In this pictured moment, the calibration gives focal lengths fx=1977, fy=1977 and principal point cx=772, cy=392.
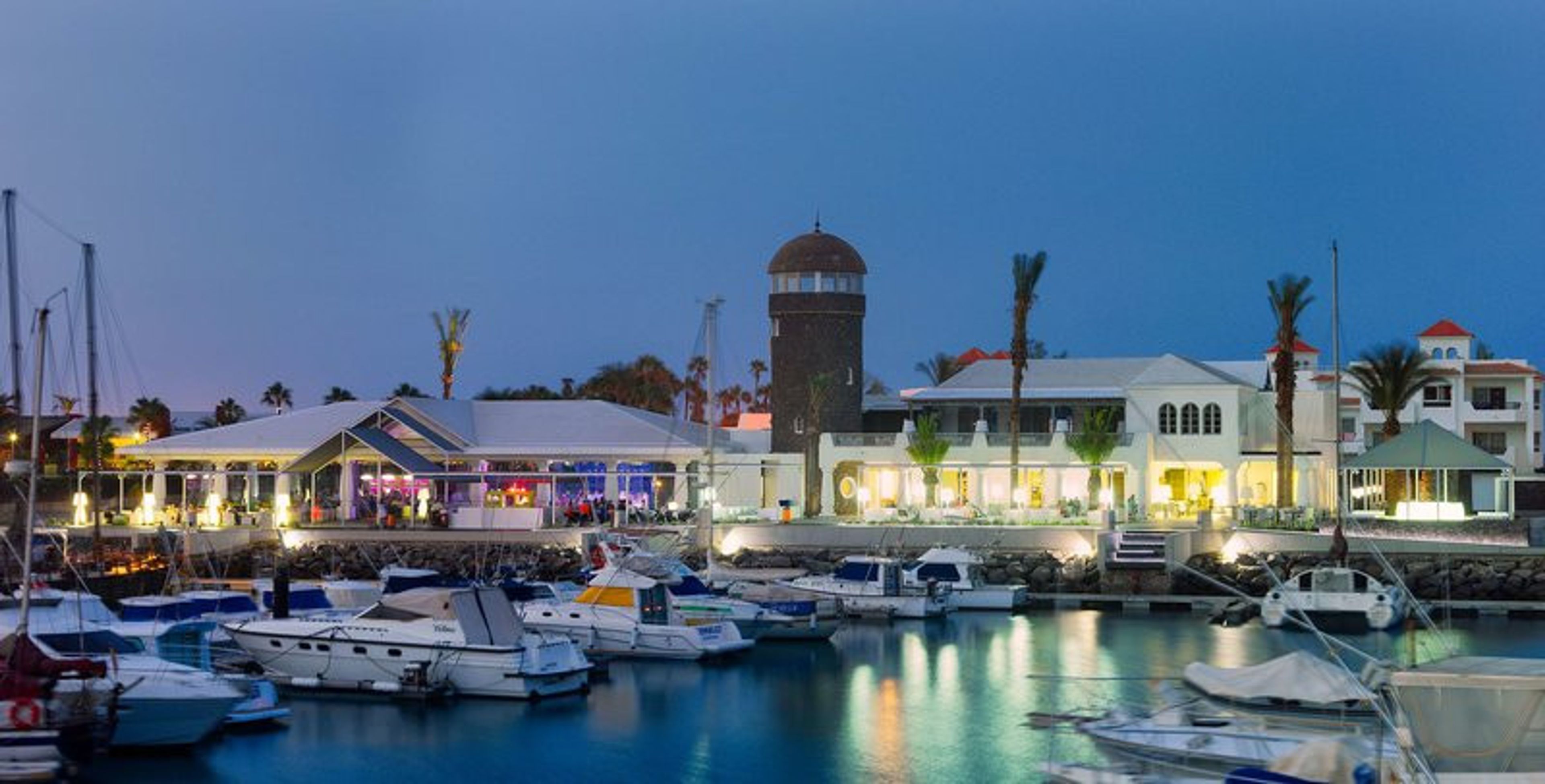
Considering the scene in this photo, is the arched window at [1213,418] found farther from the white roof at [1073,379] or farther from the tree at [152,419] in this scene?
the tree at [152,419]

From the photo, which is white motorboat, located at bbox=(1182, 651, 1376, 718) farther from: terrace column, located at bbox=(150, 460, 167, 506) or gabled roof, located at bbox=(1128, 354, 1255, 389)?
terrace column, located at bbox=(150, 460, 167, 506)

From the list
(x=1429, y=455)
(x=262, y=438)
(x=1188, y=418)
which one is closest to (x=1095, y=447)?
(x=1188, y=418)

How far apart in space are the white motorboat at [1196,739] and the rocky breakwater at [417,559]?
34.0 m

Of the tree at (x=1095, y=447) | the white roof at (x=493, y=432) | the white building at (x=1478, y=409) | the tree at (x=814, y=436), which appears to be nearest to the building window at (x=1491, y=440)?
the white building at (x=1478, y=409)

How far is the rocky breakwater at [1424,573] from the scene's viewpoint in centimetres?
5481

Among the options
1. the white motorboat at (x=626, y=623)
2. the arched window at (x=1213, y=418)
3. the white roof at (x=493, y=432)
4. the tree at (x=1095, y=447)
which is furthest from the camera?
the white roof at (x=493, y=432)

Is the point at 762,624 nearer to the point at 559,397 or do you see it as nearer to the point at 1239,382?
the point at 1239,382

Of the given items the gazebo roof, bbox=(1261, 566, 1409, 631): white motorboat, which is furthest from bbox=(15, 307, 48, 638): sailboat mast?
the gazebo roof

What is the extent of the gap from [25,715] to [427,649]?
1005 centimetres

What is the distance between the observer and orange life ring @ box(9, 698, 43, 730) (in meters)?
28.8

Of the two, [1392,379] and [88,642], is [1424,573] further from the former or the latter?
[88,642]

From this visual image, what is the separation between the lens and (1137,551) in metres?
58.8

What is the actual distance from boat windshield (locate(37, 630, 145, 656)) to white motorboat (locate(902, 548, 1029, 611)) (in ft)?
83.7

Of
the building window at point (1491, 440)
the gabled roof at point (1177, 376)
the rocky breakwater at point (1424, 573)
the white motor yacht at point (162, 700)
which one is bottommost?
the white motor yacht at point (162, 700)
